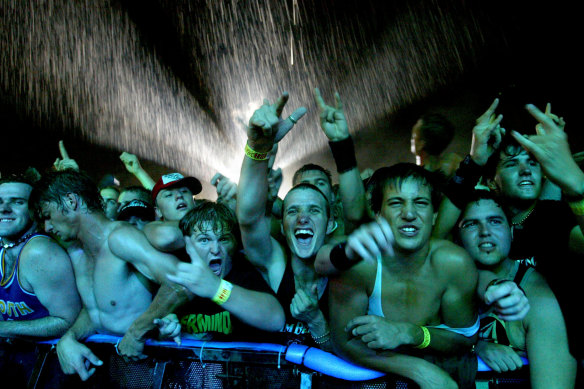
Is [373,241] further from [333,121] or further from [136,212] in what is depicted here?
[136,212]

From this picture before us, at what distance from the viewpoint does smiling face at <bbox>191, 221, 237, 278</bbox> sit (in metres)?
2.51

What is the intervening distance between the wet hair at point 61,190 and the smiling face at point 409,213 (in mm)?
2147

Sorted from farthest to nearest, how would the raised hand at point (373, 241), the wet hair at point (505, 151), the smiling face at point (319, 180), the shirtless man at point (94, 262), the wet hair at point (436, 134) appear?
the wet hair at point (436, 134), the smiling face at point (319, 180), the wet hair at point (505, 151), the shirtless man at point (94, 262), the raised hand at point (373, 241)

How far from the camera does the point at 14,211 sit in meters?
3.03

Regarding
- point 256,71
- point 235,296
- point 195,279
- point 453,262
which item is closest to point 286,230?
point 235,296

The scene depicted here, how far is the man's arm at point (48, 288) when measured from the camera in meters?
2.62

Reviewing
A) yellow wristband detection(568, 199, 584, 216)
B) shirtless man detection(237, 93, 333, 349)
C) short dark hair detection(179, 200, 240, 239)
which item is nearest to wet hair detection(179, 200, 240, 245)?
short dark hair detection(179, 200, 240, 239)

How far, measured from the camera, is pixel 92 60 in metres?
12.2

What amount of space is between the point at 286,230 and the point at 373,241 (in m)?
1.13

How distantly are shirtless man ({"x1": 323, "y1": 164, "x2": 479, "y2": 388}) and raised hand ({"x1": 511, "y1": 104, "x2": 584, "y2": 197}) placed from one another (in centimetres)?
54

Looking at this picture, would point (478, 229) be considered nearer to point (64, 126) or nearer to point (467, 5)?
point (467, 5)

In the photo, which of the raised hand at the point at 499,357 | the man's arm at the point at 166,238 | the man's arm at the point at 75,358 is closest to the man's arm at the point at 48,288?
the man's arm at the point at 75,358

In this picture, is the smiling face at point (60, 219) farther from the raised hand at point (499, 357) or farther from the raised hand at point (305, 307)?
the raised hand at point (499, 357)

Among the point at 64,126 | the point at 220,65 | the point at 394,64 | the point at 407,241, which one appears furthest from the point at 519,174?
the point at 220,65
